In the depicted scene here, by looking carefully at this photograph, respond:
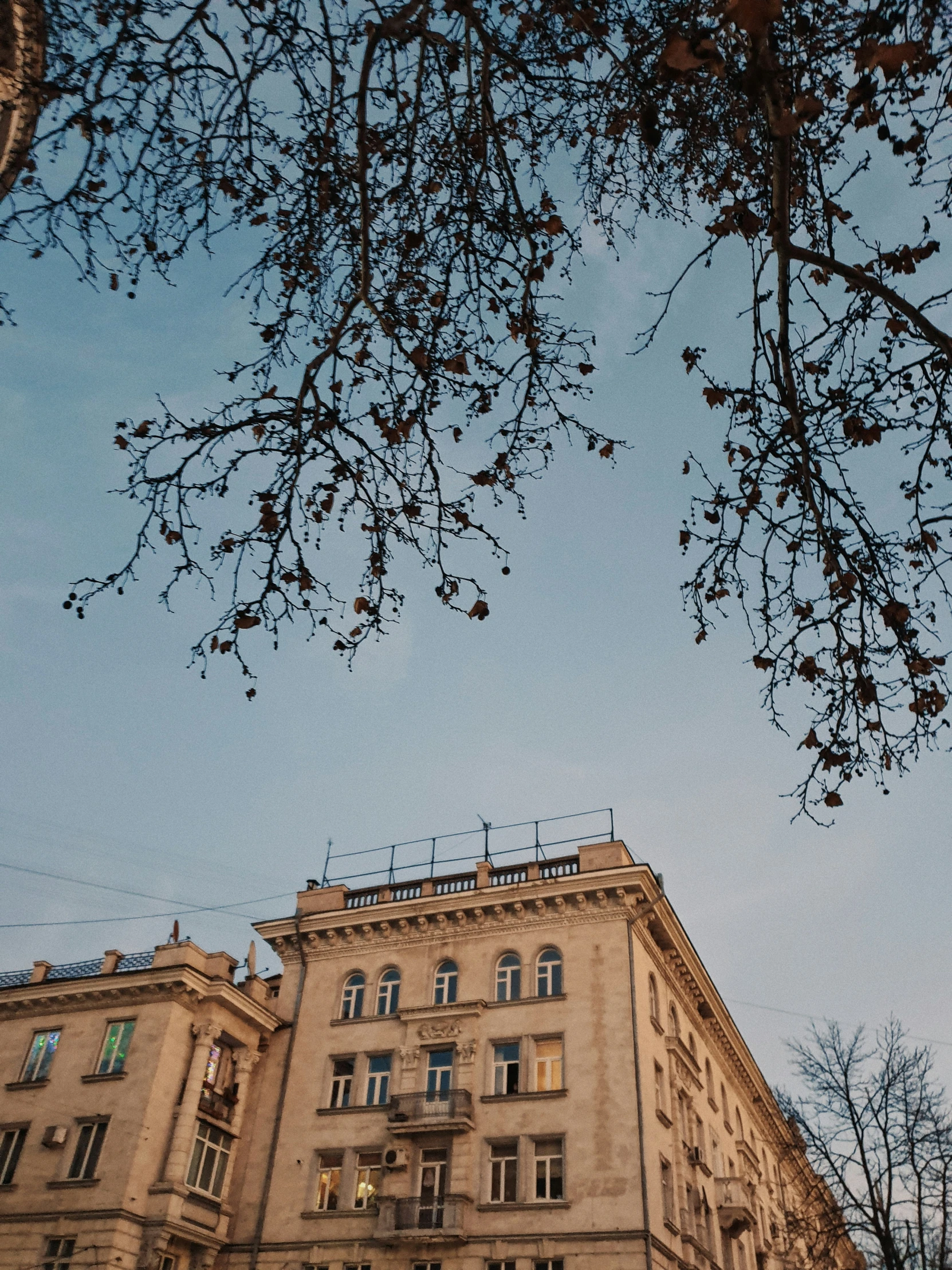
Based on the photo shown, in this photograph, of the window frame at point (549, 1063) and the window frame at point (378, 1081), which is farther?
the window frame at point (378, 1081)

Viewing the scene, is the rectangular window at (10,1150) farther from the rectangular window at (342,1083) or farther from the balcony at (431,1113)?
the balcony at (431,1113)

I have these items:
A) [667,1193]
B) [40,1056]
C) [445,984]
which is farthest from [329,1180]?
[40,1056]

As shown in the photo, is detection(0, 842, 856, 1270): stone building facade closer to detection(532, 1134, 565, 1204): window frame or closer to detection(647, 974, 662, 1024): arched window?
detection(532, 1134, 565, 1204): window frame

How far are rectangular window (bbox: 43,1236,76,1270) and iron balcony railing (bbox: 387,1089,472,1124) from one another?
819 cm

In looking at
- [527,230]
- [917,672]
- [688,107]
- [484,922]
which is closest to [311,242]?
[527,230]

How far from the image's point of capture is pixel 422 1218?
81.9ft

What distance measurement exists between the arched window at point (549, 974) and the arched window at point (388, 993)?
4378mm

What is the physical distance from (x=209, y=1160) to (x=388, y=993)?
6.38 m

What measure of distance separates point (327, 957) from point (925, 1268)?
61.1ft

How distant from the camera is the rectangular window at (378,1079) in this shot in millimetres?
27562

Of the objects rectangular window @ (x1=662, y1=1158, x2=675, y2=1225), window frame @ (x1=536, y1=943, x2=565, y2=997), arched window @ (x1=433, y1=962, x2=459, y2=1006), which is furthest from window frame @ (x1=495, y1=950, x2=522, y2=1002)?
rectangular window @ (x1=662, y1=1158, x2=675, y2=1225)

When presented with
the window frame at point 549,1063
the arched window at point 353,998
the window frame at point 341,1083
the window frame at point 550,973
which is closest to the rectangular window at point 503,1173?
the window frame at point 549,1063

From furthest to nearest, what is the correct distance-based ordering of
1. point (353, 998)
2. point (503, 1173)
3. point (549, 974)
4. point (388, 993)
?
point (353, 998), point (388, 993), point (549, 974), point (503, 1173)

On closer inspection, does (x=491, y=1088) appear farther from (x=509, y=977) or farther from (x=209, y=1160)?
(x=209, y=1160)
